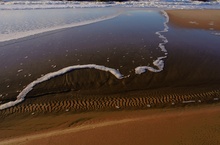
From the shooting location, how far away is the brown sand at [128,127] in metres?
4.10

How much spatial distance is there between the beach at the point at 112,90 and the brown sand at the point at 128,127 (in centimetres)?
2

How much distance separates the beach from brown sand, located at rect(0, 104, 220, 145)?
0.06 feet

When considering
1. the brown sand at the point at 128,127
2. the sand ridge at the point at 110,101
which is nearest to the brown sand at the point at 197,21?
the sand ridge at the point at 110,101

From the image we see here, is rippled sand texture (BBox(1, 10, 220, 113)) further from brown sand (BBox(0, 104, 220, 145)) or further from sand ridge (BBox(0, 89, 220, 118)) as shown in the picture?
brown sand (BBox(0, 104, 220, 145))

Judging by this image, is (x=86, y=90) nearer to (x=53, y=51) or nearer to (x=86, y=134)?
(x=86, y=134)

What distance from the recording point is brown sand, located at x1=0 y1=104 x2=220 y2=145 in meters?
4.10

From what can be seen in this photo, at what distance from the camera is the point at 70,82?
6.50m

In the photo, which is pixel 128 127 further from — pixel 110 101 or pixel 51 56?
pixel 51 56

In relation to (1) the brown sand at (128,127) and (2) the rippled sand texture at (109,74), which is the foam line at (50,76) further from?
(1) the brown sand at (128,127)

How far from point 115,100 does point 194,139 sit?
2.19 m

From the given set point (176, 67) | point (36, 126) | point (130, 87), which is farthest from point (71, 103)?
point (176, 67)

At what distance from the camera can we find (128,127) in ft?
14.7

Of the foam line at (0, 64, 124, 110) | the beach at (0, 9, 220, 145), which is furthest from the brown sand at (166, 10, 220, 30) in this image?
the foam line at (0, 64, 124, 110)

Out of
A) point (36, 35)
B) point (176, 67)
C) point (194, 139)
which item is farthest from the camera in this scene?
point (36, 35)
